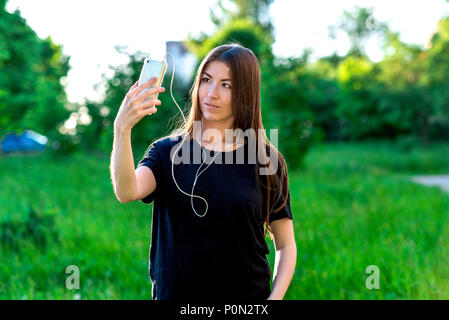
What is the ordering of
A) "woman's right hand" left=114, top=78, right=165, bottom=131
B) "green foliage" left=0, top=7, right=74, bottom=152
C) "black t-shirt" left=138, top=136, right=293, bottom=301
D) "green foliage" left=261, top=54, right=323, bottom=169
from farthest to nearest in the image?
"green foliage" left=261, top=54, right=323, bottom=169
"green foliage" left=0, top=7, right=74, bottom=152
"black t-shirt" left=138, top=136, right=293, bottom=301
"woman's right hand" left=114, top=78, right=165, bottom=131

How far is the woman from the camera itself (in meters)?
1.55

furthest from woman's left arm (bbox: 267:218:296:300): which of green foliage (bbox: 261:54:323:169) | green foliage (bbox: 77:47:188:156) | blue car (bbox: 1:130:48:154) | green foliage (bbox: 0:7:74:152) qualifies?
blue car (bbox: 1:130:48:154)

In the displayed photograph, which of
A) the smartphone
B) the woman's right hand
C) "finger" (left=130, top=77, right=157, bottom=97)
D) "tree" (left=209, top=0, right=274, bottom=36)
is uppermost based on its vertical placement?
"tree" (left=209, top=0, right=274, bottom=36)

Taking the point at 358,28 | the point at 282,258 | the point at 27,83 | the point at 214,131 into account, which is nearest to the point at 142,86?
the point at 214,131

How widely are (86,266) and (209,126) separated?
3333 mm

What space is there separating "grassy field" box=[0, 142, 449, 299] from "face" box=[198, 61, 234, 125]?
2.55 metres

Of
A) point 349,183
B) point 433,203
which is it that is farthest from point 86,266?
point 349,183

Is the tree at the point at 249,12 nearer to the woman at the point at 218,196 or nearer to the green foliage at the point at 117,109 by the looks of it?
the green foliage at the point at 117,109

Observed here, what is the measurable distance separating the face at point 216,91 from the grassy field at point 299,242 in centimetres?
255

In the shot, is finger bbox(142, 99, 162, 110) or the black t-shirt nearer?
finger bbox(142, 99, 162, 110)

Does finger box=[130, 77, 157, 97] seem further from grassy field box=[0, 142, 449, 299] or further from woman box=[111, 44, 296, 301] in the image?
grassy field box=[0, 142, 449, 299]

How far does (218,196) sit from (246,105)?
14.5 inches

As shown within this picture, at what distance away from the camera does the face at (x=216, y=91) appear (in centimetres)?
161

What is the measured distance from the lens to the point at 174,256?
156 cm
